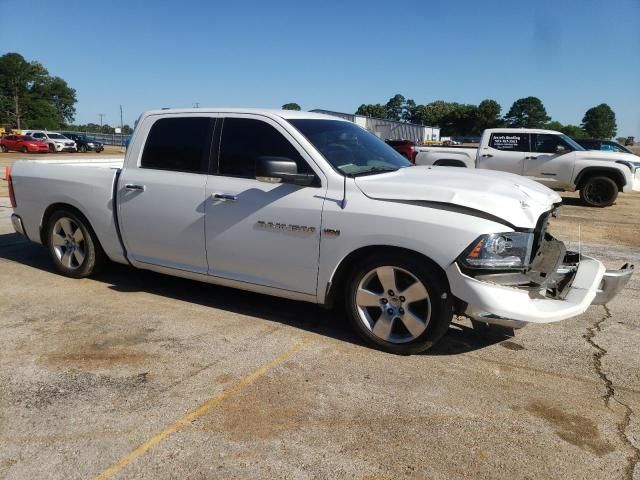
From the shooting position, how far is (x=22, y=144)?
119 ft

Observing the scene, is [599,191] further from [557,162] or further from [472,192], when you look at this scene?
[472,192]

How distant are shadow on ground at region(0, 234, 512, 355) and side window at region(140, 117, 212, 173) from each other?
1.26m

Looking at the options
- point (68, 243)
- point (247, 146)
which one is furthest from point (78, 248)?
point (247, 146)

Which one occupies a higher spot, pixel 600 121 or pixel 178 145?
pixel 600 121

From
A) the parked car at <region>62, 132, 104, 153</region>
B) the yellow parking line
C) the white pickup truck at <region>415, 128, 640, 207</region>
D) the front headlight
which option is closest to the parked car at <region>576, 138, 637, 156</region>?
the white pickup truck at <region>415, 128, 640, 207</region>

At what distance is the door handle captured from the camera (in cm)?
443

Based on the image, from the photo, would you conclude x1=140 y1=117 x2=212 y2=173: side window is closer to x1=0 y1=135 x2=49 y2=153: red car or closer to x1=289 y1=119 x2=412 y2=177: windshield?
x1=289 y1=119 x2=412 y2=177: windshield

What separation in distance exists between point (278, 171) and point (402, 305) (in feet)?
4.26

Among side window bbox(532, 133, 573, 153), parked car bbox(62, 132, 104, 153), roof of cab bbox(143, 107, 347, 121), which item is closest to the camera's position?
roof of cab bbox(143, 107, 347, 121)

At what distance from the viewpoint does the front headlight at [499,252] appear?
3549 mm

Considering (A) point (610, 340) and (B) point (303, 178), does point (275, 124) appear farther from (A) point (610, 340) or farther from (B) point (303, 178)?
(A) point (610, 340)

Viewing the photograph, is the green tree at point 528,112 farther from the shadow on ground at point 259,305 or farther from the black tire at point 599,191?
the shadow on ground at point 259,305

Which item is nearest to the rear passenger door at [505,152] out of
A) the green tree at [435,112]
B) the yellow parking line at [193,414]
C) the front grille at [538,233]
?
the front grille at [538,233]

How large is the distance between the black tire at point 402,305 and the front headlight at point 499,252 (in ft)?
0.87
